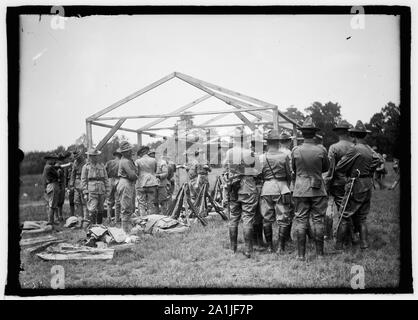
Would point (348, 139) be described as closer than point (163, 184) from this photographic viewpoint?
Yes

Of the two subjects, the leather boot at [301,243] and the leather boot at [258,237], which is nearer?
the leather boot at [301,243]

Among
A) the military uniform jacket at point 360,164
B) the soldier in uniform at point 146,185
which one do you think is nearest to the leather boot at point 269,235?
the military uniform jacket at point 360,164

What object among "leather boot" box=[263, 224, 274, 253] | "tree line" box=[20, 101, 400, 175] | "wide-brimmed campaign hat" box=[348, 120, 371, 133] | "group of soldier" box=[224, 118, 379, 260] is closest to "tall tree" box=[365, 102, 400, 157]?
"tree line" box=[20, 101, 400, 175]

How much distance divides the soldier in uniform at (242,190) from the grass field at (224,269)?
1.43 feet

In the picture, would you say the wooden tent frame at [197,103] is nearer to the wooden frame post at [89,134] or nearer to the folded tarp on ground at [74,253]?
the wooden frame post at [89,134]

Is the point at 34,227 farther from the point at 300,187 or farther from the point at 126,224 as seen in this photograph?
the point at 300,187

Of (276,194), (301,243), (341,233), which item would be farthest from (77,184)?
(341,233)

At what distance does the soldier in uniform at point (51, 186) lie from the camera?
880cm

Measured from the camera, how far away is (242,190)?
22.2 feet

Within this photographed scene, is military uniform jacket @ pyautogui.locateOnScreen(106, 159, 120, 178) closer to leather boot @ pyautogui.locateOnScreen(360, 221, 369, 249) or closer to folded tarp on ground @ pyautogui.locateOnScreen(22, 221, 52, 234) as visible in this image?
folded tarp on ground @ pyautogui.locateOnScreen(22, 221, 52, 234)
